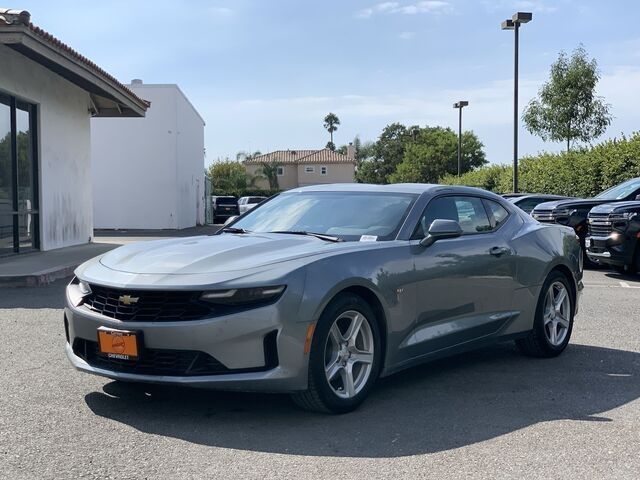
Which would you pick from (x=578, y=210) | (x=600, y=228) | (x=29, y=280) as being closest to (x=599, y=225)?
(x=600, y=228)

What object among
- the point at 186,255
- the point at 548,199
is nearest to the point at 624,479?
the point at 186,255

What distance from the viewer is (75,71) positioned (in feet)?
50.3

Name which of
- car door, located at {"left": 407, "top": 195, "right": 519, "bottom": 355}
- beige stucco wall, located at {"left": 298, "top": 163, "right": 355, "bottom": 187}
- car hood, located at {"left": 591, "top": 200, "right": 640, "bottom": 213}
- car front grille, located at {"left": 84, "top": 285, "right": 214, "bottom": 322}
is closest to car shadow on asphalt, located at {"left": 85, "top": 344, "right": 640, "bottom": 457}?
car door, located at {"left": 407, "top": 195, "right": 519, "bottom": 355}

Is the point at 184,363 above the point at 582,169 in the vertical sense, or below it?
below

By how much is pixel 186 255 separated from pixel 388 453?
5.82ft

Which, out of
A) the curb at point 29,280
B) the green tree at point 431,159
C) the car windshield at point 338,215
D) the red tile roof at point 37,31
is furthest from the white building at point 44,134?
the green tree at point 431,159

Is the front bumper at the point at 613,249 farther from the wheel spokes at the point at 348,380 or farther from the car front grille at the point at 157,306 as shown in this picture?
the car front grille at the point at 157,306

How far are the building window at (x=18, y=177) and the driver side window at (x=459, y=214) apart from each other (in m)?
10.9

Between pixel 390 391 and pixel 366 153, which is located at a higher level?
pixel 366 153

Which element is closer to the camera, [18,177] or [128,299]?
[128,299]

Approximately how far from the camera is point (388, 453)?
4.02 metres

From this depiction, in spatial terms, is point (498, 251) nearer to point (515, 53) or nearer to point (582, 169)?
point (582, 169)

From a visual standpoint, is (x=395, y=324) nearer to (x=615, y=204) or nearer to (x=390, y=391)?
(x=390, y=391)

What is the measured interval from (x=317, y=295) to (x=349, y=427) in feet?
2.66
